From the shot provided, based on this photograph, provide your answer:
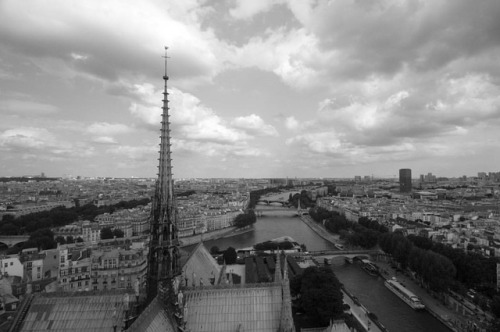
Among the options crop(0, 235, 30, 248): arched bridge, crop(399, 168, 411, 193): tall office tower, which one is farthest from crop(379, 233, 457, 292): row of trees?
crop(399, 168, 411, 193): tall office tower

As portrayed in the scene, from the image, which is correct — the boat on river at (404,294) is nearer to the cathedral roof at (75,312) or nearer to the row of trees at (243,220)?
the cathedral roof at (75,312)

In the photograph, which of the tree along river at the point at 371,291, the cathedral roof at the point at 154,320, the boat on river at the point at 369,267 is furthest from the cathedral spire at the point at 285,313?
the boat on river at the point at 369,267

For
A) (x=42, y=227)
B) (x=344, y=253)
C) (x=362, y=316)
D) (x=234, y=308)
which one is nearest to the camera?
(x=234, y=308)

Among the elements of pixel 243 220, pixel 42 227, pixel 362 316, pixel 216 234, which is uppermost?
pixel 42 227

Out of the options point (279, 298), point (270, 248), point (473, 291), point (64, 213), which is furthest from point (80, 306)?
point (64, 213)

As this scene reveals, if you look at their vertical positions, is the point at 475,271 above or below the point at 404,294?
above

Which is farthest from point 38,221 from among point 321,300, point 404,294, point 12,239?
point 404,294

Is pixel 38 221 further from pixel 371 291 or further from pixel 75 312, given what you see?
pixel 75 312

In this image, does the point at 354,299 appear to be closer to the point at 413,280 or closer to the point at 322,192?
the point at 413,280
